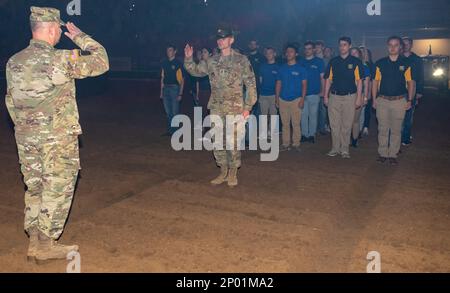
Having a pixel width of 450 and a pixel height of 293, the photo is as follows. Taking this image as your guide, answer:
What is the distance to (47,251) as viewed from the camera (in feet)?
14.3

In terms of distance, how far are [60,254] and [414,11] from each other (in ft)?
117

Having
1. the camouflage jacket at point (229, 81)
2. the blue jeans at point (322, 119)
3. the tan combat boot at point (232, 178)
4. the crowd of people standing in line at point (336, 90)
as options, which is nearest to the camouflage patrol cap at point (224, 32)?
the camouflage jacket at point (229, 81)

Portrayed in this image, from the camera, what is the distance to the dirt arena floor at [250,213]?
14.6 ft

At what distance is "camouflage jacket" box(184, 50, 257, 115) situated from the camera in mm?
6676

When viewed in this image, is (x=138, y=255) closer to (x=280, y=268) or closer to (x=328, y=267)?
(x=280, y=268)

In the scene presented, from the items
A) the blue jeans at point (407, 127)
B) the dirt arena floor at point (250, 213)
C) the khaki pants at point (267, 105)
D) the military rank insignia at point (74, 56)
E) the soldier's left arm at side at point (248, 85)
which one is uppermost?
the military rank insignia at point (74, 56)

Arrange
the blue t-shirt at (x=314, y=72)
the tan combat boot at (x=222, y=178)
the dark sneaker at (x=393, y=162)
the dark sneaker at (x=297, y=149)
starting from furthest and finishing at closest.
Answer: the blue t-shirt at (x=314, y=72), the dark sneaker at (x=297, y=149), the dark sneaker at (x=393, y=162), the tan combat boot at (x=222, y=178)

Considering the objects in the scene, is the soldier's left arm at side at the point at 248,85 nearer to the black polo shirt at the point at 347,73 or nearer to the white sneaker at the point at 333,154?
the black polo shirt at the point at 347,73

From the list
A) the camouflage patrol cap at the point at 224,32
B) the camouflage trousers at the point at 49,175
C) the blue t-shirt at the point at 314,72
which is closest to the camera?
the camouflage trousers at the point at 49,175

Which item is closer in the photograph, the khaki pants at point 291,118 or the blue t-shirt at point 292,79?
the blue t-shirt at point 292,79

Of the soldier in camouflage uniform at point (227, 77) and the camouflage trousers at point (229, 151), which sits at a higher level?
the soldier in camouflage uniform at point (227, 77)

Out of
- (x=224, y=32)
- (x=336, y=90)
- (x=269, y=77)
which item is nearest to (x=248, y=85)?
(x=224, y=32)

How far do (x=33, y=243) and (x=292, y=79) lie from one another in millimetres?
6130

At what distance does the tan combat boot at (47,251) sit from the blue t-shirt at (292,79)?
5.94 m
